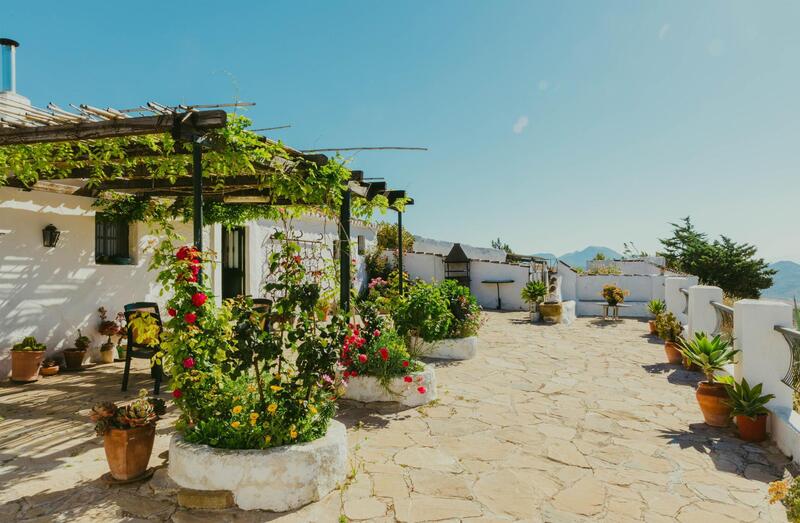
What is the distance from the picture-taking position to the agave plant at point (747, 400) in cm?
405

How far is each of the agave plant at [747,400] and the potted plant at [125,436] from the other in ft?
17.0

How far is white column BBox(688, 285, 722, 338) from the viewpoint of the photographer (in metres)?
6.89

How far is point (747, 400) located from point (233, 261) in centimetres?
1019

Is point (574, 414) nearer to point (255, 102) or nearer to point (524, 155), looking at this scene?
point (255, 102)

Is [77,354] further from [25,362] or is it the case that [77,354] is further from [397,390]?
[397,390]

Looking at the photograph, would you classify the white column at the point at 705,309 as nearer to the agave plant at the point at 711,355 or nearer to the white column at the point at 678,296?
the agave plant at the point at 711,355

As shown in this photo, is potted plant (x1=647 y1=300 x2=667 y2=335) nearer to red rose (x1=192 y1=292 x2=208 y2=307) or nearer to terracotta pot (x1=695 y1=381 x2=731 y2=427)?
terracotta pot (x1=695 y1=381 x2=731 y2=427)

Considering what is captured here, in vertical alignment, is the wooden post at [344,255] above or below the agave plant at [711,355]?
above

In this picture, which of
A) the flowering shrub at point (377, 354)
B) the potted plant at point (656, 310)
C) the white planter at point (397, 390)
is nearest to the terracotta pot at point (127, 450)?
the flowering shrub at point (377, 354)

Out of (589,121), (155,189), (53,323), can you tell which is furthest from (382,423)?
(589,121)

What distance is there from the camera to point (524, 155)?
15.8m

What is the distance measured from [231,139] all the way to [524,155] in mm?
13722

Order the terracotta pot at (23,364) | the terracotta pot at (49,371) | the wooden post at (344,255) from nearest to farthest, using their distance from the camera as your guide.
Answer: the wooden post at (344,255) < the terracotta pot at (23,364) < the terracotta pot at (49,371)

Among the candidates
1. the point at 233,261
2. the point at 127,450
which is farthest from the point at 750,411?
the point at 233,261
